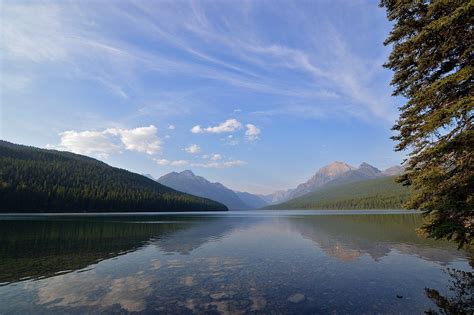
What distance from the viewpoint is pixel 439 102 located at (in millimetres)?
17078

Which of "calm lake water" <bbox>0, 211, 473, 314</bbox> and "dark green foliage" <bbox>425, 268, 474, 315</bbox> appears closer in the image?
"dark green foliage" <bbox>425, 268, 474, 315</bbox>

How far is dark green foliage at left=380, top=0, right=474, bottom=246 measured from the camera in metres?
14.3

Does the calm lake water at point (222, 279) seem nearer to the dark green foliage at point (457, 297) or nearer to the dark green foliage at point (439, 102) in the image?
the dark green foliage at point (457, 297)

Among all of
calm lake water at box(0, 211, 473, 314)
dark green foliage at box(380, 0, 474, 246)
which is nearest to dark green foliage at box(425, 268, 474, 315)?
calm lake water at box(0, 211, 473, 314)

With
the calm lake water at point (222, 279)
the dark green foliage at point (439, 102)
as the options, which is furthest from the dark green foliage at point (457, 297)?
the dark green foliage at point (439, 102)

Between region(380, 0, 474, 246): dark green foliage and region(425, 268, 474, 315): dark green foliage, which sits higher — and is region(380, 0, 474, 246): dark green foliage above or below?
above

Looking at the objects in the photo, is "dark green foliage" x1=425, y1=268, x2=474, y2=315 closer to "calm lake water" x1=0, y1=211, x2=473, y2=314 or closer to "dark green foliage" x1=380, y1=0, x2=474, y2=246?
"calm lake water" x1=0, y1=211, x2=473, y2=314

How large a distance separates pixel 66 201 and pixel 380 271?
19400 cm

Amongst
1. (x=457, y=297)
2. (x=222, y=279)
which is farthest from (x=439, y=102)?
(x=222, y=279)

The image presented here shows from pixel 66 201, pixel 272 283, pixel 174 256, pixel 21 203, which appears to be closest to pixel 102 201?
pixel 66 201

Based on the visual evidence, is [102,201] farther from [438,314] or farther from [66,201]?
[438,314]

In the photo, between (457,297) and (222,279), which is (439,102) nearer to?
(457,297)

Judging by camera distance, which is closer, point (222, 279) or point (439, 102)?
point (439, 102)

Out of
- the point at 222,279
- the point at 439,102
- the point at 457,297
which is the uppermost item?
the point at 439,102
